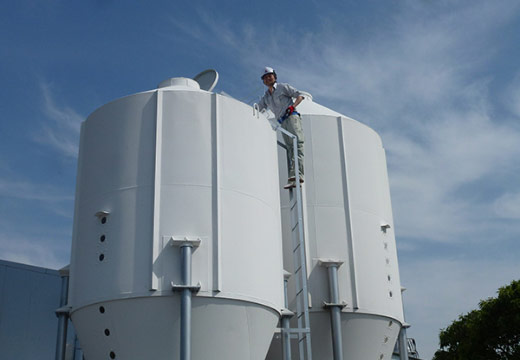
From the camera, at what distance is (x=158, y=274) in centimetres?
1039

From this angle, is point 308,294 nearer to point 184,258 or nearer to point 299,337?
point 299,337

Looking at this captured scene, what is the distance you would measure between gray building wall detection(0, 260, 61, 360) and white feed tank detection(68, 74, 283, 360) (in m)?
6.10

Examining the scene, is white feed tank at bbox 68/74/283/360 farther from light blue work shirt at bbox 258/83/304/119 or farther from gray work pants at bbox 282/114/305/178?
light blue work shirt at bbox 258/83/304/119

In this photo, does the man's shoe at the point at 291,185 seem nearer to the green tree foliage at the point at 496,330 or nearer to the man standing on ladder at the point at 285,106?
the man standing on ladder at the point at 285,106

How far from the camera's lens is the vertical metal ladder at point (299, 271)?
1206 centimetres

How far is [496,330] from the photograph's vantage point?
73.5ft

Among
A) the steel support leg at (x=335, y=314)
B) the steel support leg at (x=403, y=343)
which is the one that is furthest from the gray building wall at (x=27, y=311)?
the steel support leg at (x=403, y=343)

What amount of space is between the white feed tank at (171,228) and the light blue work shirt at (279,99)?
175 cm

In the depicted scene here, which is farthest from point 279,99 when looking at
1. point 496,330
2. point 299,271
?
point 496,330

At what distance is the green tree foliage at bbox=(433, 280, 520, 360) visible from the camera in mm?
21750

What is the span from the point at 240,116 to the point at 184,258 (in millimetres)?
3157

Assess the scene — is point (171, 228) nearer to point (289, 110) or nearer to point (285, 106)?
point (289, 110)

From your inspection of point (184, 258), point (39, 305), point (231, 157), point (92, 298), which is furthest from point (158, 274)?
point (39, 305)

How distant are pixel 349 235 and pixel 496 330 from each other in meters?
11.3
